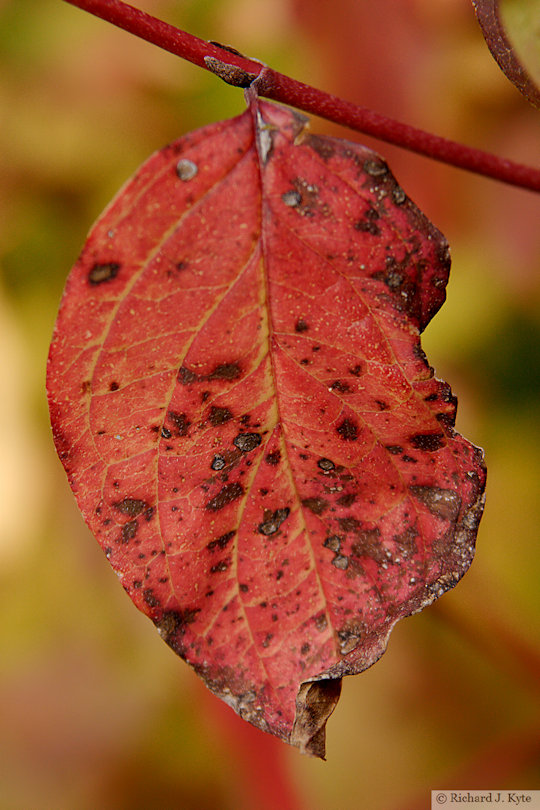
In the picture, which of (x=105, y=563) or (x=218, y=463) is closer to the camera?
(x=218, y=463)

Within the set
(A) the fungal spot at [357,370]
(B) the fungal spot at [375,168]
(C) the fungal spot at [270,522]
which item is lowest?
(C) the fungal spot at [270,522]

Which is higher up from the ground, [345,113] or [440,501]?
[345,113]

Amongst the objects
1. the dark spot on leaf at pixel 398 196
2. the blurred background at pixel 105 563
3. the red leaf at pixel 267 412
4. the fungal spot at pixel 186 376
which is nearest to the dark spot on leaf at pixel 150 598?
the red leaf at pixel 267 412

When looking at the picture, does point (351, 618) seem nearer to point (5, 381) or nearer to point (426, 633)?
point (426, 633)

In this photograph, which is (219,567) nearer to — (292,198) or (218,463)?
(218,463)

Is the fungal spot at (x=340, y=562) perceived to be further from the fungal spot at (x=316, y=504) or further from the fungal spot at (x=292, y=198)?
the fungal spot at (x=292, y=198)

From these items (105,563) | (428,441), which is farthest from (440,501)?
(105,563)

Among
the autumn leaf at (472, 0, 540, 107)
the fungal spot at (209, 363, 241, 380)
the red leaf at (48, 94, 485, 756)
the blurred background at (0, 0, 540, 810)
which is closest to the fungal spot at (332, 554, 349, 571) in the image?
the red leaf at (48, 94, 485, 756)
